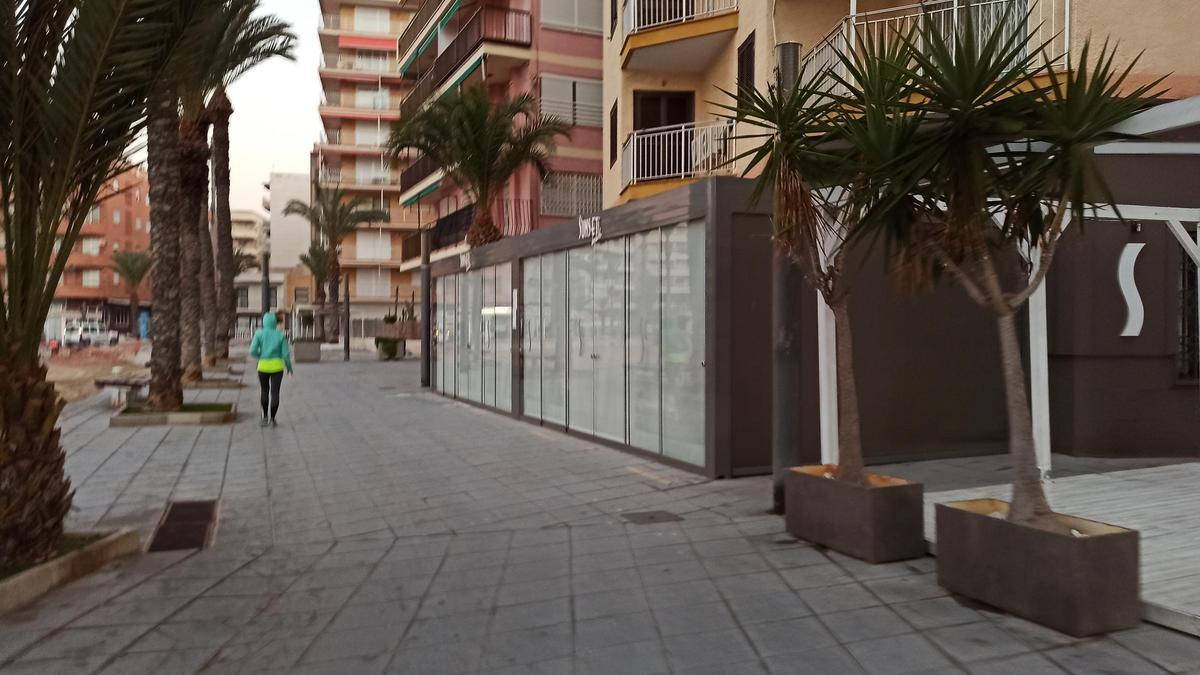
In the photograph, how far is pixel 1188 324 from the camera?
9.32 metres

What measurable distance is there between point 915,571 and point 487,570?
2.63 metres

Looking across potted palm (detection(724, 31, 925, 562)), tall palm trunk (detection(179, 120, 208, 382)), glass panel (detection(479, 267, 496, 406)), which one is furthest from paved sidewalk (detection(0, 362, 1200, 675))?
tall palm trunk (detection(179, 120, 208, 382))

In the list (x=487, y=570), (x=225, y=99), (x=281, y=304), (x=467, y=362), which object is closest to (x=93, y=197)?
(x=487, y=570)

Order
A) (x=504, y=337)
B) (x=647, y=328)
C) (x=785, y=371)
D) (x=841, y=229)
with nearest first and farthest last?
(x=841, y=229) → (x=785, y=371) → (x=647, y=328) → (x=504, y=337)

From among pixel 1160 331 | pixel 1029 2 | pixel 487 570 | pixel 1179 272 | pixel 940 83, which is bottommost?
pixel 487 570

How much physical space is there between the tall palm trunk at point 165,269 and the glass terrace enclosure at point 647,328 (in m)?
5.13

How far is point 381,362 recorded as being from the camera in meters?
35.4

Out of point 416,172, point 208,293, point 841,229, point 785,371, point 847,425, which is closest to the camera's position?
point 847,425

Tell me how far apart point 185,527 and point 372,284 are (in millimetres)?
57127

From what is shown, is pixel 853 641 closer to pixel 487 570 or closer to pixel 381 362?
pixel 487 570

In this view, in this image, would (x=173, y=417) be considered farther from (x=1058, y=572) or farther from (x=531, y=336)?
(x=1058, y=572)

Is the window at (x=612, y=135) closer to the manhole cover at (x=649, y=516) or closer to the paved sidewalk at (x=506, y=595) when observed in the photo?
the paved sidewalk at (x=506, y=595)

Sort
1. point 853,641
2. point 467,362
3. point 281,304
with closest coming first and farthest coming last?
point 853,641
point 467,362
point 281,304

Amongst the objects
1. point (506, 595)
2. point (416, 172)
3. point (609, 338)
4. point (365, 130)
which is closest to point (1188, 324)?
point (609, 338)
